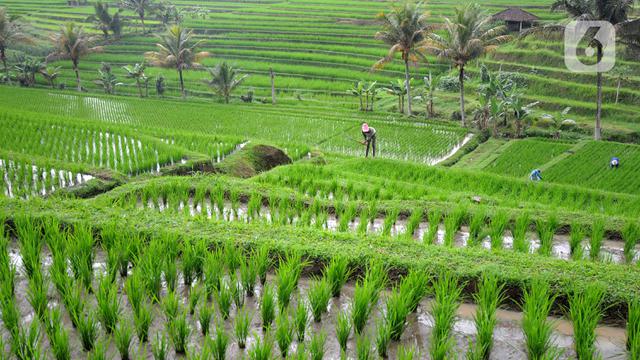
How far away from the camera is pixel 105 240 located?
15.8ft

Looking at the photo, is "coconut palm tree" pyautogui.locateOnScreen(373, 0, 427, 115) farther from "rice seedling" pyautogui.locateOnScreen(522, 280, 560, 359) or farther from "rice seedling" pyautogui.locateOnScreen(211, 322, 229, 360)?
"rice seedling" pyautogui.locateOnScreen(211, 322, 229, 360)

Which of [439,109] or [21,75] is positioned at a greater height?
[21,75]

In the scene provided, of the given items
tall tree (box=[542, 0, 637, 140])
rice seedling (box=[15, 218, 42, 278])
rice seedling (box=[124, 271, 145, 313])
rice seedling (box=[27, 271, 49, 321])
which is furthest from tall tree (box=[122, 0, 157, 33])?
rice seedling (box=[124, 271, 145, 313])

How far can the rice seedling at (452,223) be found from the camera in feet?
17.7

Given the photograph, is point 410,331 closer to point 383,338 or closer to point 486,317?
point 383,338

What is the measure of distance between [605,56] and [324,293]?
24.5m

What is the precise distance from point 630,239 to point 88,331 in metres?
4.73

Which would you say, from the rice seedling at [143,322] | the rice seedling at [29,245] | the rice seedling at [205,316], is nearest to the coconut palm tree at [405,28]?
the rice seedling at [29,245]

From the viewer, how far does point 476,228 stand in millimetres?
5738

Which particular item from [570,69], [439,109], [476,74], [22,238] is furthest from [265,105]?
[22,238]

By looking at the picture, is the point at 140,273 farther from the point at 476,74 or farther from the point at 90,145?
the point at 476,74

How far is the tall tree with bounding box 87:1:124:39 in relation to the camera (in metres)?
36.7

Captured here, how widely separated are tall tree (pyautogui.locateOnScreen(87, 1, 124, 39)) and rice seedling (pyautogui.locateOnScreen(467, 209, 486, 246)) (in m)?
36.2

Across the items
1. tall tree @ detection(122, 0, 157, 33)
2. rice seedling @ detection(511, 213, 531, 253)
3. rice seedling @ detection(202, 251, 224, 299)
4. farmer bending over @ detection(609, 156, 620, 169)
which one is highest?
tall tree @ detection(122, 0, 157, 33)
